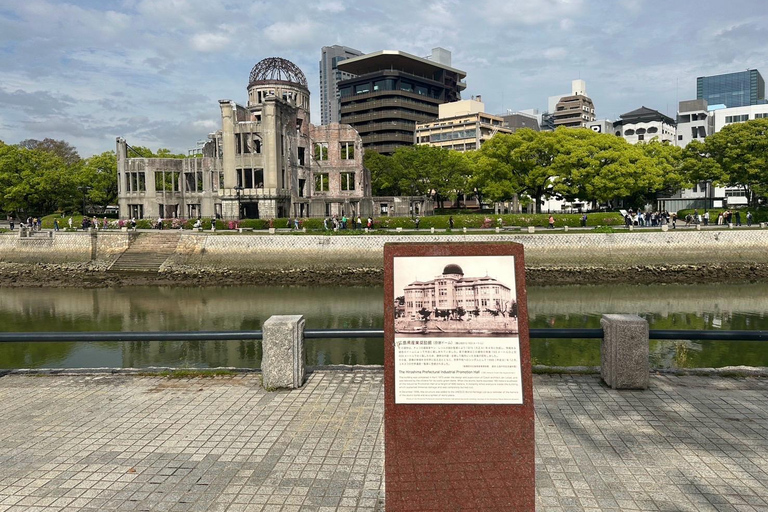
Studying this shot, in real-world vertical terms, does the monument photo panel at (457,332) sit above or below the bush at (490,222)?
below

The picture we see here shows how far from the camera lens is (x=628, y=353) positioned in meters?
9.34

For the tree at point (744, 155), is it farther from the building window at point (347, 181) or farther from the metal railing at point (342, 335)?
the metal railing at point (342, 335)

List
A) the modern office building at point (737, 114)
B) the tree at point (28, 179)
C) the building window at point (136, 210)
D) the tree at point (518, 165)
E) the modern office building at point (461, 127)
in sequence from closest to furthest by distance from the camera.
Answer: the tree at point (518, 165)
the building window at point (136, 210)
the tree at point (28, 179)
the modern office building at point (737, 114)
the modern office building at point (461, 127)

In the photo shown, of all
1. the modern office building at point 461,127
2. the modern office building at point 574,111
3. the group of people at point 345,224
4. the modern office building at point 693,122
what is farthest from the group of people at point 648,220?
the modern office building at point 574,111

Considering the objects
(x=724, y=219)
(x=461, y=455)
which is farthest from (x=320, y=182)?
(x=461, y=455)

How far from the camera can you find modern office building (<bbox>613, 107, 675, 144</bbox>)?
112688 millimetres

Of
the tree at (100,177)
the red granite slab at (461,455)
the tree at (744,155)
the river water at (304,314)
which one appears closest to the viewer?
the red granite slab at (461,455)

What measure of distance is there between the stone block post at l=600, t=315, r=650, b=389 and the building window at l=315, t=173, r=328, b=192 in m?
63.1

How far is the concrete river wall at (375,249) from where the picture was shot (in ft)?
136

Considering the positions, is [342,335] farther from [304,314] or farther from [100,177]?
[100,177]

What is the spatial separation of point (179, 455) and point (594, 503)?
209 inches

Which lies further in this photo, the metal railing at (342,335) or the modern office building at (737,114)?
the modern office building at (737,114)

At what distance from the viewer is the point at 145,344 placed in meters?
23.2

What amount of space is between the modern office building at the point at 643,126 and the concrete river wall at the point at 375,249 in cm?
7888
